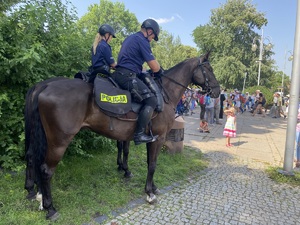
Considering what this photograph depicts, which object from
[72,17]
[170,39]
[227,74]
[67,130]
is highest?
[170,39]

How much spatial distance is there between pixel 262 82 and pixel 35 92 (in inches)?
1811

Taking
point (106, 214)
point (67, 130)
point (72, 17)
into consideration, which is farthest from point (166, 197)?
point (72, 17)

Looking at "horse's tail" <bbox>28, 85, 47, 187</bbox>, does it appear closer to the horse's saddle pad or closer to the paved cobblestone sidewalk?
the horse's saddle pad

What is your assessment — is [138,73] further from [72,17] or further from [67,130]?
[72,17]

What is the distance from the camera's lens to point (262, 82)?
44156 millimetres

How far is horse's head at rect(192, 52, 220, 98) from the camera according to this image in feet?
16.3

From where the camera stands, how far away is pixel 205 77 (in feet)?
16.3

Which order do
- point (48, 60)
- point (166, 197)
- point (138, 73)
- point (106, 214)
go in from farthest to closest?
point (48, 60) → point (166, 197) → point (138, 73) → point (106, 214)

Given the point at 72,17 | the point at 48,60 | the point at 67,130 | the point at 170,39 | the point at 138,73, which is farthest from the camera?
the point at 170,39

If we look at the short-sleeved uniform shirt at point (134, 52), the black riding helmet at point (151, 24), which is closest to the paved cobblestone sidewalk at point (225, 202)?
the short-sleeved uniform shirt at point (134, 52)

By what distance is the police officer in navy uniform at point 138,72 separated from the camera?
4027mm

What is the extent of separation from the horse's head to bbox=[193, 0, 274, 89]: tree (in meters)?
39.2

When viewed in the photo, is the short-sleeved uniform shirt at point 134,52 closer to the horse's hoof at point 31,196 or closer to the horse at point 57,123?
the horse at point 57,123

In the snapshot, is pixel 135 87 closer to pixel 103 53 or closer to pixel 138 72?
pixel 138 72
